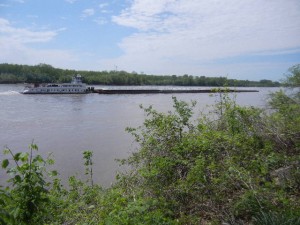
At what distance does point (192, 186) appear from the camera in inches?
190

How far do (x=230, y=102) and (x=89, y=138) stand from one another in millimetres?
11209

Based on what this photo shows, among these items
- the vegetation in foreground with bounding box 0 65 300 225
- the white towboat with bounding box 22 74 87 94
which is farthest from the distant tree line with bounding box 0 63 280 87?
the vegetation in foreground with bounding box 0 65 300 225

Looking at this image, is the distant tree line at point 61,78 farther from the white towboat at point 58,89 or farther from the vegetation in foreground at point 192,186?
the vegetation in foreground at point 192,186

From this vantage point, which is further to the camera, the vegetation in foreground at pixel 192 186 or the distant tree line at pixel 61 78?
the distant tree line at pixel 61 78

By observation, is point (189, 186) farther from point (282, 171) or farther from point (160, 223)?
point (282, 171)

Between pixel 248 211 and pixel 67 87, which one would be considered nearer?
pixel 248 211

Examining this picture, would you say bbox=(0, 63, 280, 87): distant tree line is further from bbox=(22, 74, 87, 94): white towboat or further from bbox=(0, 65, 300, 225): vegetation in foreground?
bbox=(0, 65, 300, 225): vegetation in foreground

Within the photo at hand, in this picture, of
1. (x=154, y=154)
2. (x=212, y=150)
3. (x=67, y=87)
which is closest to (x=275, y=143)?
(x=212, y=150)

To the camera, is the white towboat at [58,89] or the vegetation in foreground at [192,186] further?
the white towboat at [58,89]

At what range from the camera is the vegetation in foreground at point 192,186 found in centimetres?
332

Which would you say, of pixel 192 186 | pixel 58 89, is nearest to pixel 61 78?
pixel 58 89

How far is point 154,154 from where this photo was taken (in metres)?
6.88

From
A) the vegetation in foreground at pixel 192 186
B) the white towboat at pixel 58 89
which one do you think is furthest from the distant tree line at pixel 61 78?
the vegetation in foreground at pixel 192 186

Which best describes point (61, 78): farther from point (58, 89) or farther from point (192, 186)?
point (192, 186)
